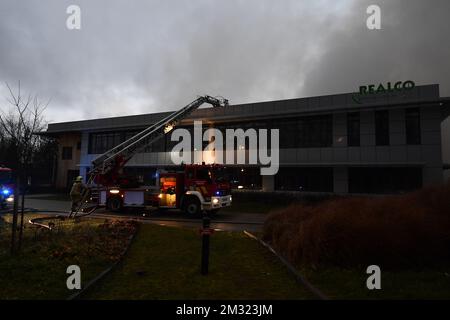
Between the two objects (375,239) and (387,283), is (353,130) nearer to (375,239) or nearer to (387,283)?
(375,239)

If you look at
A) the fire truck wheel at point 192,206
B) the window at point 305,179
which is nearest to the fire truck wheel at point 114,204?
the fire truck wheel at point 192,206

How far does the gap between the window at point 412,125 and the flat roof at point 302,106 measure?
89cm

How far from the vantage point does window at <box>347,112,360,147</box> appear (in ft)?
76.2

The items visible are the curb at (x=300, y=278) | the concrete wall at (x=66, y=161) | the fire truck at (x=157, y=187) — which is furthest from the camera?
the concrete wall at (x=66, y=161)

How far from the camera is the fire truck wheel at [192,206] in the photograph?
51.9 feet

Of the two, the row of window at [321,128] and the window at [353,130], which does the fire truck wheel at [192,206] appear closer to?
the row of window at [321,128]

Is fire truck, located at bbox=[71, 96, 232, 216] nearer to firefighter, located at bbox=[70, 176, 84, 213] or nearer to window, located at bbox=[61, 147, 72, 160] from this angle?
firefighter, located at bbox=[70, 176, 84, 213]

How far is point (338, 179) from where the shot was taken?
23656 mm

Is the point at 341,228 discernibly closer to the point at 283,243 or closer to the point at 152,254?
the point at 283,243

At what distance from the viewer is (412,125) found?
21.6 metres

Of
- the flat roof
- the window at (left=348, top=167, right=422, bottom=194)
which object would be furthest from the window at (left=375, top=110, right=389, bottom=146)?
the window at (left=348, top=167, right=422, bottom=194)

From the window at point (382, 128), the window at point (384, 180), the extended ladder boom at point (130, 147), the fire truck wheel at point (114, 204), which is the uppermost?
the window at point (382, 128)
